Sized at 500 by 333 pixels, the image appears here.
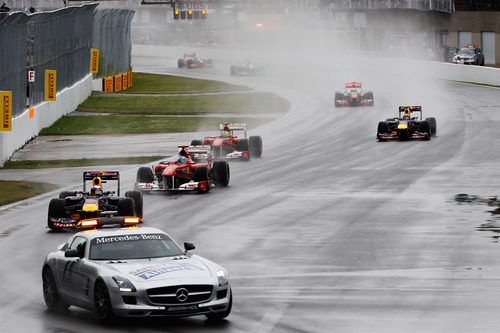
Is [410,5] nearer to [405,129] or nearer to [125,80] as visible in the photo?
[125,80]

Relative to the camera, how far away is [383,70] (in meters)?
92.1

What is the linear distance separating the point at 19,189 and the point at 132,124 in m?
25.4

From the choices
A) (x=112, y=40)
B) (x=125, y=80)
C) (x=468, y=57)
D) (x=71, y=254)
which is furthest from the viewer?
(x=468, y=57)

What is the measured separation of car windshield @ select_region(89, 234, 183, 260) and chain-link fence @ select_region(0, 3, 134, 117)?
2800cm


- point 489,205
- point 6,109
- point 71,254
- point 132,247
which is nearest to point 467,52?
point 6,109

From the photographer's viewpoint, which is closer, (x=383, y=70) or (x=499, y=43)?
(x=383, y=70)

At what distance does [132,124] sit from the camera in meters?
59.0

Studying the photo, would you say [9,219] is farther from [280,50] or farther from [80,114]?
[280,50]

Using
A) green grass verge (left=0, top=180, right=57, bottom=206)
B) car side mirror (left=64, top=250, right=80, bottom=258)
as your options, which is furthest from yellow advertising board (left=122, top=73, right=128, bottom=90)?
car side mirror (left=64, top=250, right=80, bottom=258)

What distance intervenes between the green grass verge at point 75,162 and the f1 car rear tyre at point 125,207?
16750mm

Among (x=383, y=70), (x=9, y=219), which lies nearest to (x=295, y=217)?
(x=9, y=219)

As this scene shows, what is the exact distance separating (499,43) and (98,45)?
42.5m

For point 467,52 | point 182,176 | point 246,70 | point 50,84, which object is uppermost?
point 467,52

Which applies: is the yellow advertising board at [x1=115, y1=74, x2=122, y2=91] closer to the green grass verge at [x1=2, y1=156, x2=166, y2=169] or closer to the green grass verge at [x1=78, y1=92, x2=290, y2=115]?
the green grass verge at [x1=78, y1=92, x2=290, y2=115]
